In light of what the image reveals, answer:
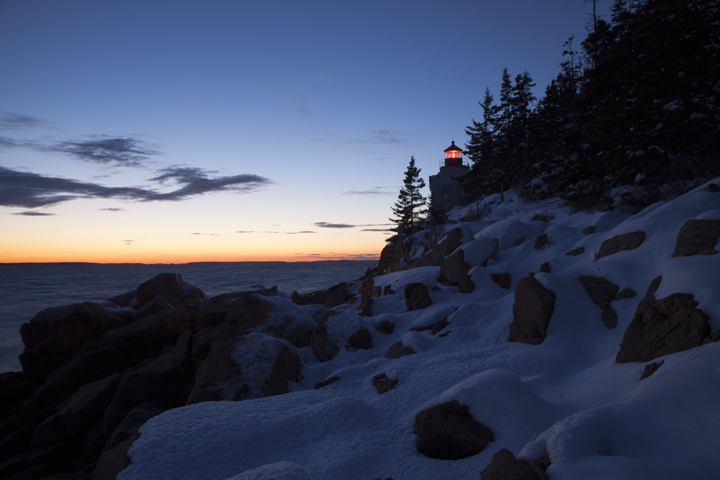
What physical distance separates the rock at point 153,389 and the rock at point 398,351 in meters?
5.24

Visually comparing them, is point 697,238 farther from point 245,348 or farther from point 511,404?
point 245,348

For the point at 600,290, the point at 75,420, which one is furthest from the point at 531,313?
the point at 75,420

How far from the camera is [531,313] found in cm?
713

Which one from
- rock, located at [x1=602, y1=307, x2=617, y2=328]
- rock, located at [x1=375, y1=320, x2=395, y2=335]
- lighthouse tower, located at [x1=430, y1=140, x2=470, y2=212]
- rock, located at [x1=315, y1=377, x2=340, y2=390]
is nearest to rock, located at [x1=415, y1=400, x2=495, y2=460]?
rock, located at [x1=315, y1=377, x2=340, y2=390]

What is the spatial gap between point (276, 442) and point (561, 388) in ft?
12.6

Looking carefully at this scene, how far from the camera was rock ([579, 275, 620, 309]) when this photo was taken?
22.8ft

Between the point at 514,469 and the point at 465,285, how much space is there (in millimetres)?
8009

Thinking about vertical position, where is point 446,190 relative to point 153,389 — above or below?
above

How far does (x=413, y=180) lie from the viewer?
41.4 metres

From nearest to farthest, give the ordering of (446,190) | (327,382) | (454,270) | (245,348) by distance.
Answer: (327,382), (245,348), (454,270), (446,190)

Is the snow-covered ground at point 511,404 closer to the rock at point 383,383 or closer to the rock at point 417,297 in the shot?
the rock at point 383,383

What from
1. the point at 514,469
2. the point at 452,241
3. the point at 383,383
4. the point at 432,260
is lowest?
the point at 383,383

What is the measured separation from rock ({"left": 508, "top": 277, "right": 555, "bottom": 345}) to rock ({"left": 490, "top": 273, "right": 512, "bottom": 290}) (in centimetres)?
304

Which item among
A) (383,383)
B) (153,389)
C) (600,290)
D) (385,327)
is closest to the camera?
(383,383)
